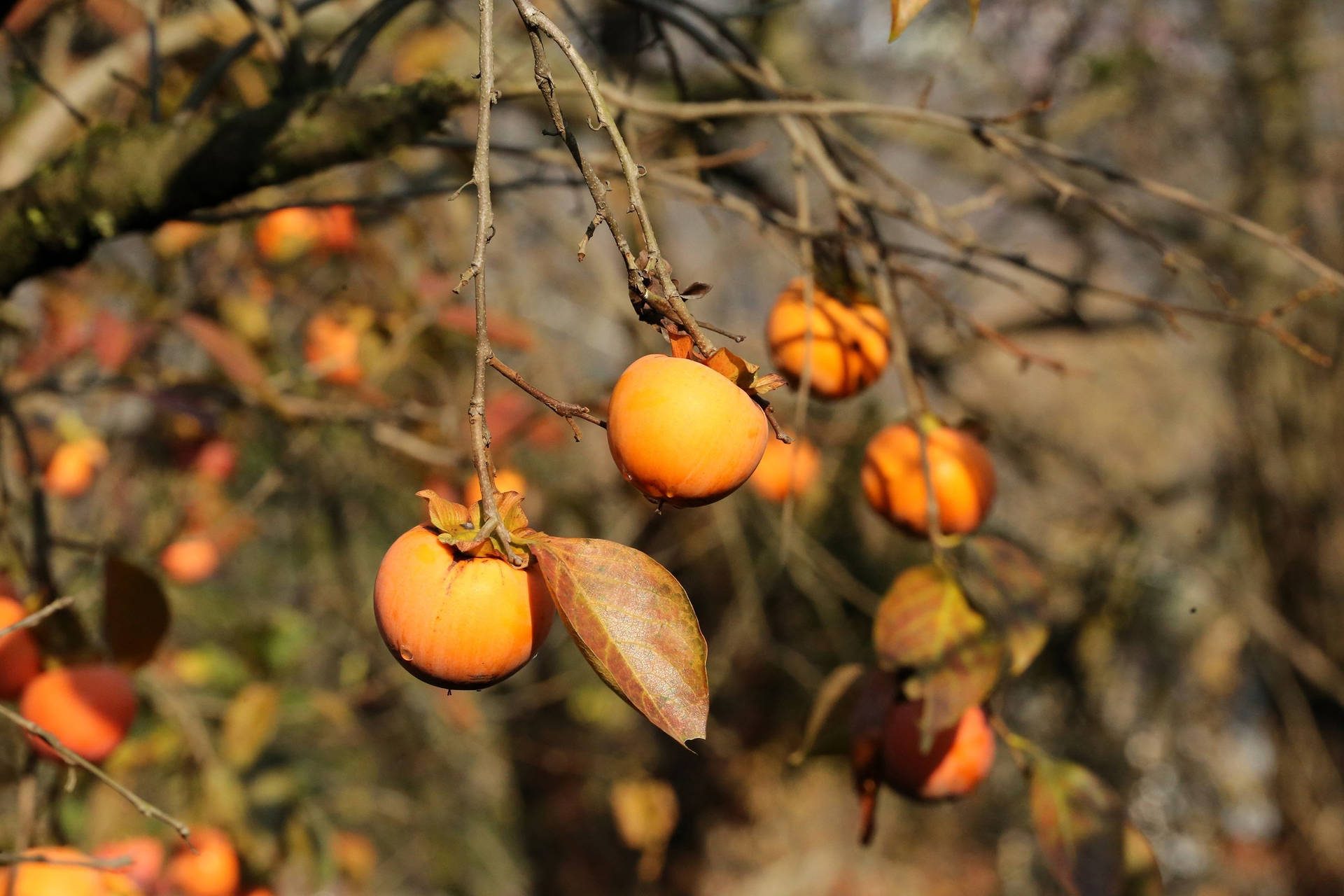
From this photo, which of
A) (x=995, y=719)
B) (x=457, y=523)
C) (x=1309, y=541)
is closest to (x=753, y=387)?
(x=457, y=523)

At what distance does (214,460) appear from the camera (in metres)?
2.25

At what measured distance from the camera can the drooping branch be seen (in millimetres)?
876

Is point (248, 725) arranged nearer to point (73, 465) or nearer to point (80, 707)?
point (80, 707)

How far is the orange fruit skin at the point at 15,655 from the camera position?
Answer: 102 centimetres

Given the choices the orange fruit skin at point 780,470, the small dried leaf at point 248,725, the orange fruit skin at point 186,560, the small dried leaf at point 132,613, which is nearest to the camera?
the small dried leaf at point 132,613

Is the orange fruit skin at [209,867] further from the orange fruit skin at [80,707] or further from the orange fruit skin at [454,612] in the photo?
the orange fruit skin at [454,612]

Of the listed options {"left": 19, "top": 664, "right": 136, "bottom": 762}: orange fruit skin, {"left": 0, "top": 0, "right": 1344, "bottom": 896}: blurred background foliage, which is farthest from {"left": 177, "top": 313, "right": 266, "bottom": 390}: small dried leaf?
{"left": 19, "top": 664, "right": 136, "bottom": 762}: orange fruit skin

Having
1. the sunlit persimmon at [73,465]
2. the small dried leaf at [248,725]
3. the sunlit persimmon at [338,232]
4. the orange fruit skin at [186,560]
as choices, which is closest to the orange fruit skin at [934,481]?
the small dried leaf at [248,725]

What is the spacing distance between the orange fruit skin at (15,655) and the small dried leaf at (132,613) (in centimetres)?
8

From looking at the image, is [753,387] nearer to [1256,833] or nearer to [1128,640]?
[1128,640]

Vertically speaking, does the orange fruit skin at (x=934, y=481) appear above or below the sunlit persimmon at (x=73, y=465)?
above

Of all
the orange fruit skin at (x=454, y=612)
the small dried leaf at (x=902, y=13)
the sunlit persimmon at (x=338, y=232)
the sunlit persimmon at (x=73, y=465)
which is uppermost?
the small dried leaf at (x=902, y=13)

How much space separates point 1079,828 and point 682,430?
2.08ft

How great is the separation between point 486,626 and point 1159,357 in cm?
448
